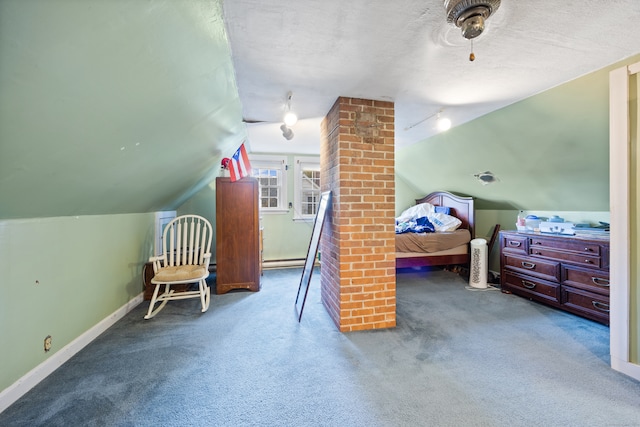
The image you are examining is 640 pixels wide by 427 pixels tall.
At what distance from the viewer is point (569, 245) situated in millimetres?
2701

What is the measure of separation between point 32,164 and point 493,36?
266 cm

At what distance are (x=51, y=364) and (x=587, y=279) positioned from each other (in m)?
4.71

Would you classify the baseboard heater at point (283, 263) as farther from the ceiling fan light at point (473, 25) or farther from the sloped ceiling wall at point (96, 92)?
the ceiling fan light at point (473, 25)

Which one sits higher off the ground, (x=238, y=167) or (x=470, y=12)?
(x=470, y=12)

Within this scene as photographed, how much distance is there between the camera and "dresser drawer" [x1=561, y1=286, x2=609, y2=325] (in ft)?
7.89

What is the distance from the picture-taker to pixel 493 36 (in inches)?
61.1

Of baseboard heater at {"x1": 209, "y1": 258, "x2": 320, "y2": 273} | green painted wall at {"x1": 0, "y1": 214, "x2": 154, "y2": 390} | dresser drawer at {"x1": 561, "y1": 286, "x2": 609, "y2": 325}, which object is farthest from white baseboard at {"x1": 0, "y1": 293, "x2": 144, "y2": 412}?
dresser drawer at {"x1": 561, "y1": 286, "x2": 609, "y2": 325}

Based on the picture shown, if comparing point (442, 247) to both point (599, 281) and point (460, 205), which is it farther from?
point (599, 281)

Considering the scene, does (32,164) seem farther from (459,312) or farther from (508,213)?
(508,213)

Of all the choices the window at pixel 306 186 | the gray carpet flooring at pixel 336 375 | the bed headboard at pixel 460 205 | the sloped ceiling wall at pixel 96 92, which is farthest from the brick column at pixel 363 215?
the window at pixel 306 186

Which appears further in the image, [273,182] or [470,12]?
[273,182]

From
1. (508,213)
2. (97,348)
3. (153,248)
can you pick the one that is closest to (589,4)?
(508,213)

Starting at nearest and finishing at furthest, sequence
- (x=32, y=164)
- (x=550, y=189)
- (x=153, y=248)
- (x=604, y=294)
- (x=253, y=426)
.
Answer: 1. (x=32, y=164)
2. (x=253, y=426)
3. (x=604, y=294)
4. (x=550, y=189)
5. (x=153, y=248)

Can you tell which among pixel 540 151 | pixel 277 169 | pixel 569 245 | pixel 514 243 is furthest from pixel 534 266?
pixel 277 169
